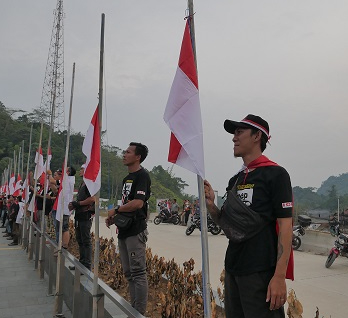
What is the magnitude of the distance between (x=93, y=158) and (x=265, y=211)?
2.07 m

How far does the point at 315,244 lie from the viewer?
9.37m

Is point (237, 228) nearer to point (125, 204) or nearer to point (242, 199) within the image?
point (242, 199)

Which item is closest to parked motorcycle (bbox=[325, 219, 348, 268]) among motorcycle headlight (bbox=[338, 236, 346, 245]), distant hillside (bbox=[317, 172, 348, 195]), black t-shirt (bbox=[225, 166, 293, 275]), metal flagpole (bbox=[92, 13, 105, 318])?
motorcycle headlight (bbox=[338, 236, 346, 245])

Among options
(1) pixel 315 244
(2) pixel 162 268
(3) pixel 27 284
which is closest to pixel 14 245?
(3) pixel 27 284

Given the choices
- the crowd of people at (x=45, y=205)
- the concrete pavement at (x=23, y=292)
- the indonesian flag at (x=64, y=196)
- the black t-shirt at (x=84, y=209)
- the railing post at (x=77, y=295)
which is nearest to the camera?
the railing post at (x=77, y=295)

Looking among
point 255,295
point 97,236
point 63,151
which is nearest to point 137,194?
point 97,236

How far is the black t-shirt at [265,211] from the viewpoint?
1.81 meters

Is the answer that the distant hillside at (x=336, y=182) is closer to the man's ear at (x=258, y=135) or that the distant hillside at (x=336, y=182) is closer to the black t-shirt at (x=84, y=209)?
the black t-shirt at (x=84, y=209)

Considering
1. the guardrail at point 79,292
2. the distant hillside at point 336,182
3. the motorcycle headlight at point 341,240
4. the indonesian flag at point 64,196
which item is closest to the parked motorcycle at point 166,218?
the motorcycle headlight at point 341,240

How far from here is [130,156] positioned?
3.53 m

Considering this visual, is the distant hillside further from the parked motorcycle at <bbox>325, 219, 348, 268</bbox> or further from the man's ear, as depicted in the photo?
the man's ear

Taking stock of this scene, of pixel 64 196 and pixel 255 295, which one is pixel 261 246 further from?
pixel 64 196

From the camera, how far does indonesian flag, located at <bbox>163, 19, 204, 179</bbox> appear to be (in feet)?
6.68

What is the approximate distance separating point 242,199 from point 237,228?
0.51 ft
